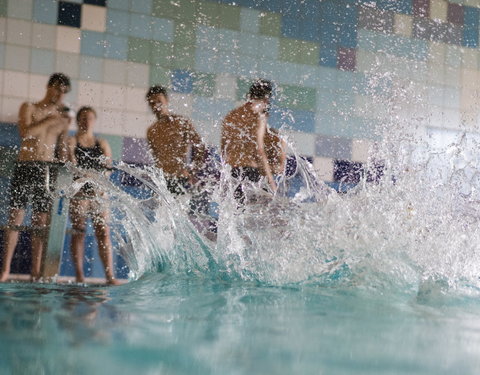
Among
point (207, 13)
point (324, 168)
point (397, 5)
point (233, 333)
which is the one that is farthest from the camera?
point (397, 5)

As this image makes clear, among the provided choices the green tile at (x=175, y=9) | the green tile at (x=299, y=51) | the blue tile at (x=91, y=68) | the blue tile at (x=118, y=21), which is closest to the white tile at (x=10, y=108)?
the blue tile at (x=91, y=68)

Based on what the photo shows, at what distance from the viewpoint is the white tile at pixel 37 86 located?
4086 millimetres

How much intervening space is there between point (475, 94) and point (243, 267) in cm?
428

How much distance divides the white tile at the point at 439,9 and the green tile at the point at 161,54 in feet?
8.16

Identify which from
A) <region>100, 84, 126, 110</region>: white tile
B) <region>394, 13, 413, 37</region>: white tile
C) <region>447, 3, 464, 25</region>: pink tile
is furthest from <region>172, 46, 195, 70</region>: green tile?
<region>447, 3, 464, 25</region>: pink tile

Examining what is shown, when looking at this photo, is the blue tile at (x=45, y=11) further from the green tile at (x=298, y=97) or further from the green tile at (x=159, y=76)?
the green tile at (x=298, y=97)

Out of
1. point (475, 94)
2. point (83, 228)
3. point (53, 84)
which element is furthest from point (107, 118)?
point (475, 94)

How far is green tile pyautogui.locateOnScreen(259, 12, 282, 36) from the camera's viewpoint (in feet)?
15.4

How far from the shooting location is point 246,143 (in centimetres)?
383

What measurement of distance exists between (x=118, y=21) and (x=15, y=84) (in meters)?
0.90

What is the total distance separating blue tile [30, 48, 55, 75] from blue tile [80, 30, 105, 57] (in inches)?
9.2

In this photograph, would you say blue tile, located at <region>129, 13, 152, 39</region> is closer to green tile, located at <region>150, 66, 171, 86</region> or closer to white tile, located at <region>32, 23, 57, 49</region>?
green tile, located at <region>150, 66, 171, 86</region>

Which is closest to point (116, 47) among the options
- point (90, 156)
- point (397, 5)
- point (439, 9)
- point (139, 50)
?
point (139, 50)

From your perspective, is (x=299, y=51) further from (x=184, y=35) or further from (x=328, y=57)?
(x=184, y=35)
